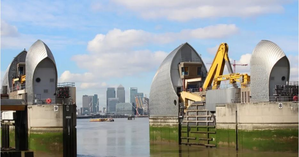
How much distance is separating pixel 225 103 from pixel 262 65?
22.7 feet

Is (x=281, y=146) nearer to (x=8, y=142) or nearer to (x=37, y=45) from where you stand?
(x=37, y=45)

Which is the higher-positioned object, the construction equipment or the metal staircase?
the construction equipment

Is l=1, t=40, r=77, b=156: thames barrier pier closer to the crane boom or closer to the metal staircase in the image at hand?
the metal staircase

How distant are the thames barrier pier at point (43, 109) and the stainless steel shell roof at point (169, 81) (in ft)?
65.7

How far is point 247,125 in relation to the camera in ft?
180

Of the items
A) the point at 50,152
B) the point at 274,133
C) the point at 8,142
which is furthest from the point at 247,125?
the point at 8,142

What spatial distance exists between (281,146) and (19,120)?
90.8ft

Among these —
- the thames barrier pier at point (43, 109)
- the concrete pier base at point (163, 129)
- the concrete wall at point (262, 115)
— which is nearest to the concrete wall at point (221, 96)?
the concrete wall at point (262, 115)

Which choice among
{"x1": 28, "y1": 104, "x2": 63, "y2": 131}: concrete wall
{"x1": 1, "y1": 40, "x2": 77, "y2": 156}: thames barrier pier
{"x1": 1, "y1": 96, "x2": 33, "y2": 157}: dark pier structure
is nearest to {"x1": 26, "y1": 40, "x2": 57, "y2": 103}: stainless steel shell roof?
{"x1": 1, "y1": 40, "x2": 77, "y2": 156}: thames barrier pier

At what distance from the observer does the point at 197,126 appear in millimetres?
66062

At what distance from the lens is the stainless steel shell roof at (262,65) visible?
5562cm

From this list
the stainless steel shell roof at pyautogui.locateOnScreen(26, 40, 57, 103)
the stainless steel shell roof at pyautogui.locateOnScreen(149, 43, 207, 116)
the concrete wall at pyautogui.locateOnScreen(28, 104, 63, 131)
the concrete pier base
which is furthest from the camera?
the stainless steel shell roof at pyautogui.locateOnScreen(149, 43, 207, 116)

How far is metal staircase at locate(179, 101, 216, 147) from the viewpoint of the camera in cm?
6300

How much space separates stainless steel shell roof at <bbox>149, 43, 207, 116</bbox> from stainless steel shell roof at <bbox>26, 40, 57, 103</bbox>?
23085 millimetres
